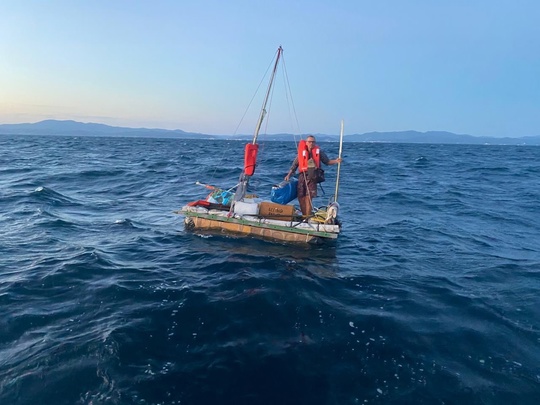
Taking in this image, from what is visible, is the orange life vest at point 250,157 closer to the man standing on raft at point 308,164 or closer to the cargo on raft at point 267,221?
the cargo on raft at point 267,221

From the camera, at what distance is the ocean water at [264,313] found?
18.5 feet

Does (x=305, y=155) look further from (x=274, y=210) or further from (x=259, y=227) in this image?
(x=259, y=227)

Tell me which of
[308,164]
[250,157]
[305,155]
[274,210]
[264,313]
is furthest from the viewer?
[250,157]

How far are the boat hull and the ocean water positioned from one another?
44 cm

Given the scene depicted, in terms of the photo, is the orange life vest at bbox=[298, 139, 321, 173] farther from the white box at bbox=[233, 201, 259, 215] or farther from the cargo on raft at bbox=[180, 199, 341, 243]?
the white box at bbox=[233, 201, 259, 215]

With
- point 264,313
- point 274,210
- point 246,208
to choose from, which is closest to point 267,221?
point 274,210

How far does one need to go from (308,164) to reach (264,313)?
21.3 ft

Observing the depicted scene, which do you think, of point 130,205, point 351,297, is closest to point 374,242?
point 351,297

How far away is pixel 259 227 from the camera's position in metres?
12.8

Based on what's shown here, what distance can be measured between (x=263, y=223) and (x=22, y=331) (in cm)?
741

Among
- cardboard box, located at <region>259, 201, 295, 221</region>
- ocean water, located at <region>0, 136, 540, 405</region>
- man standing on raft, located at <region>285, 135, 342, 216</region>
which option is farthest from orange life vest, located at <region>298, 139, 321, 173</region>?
ocean water, located at <region>0, 136, 540, 405</region>

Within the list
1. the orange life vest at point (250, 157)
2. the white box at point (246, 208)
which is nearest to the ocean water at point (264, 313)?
the white box at point (246, 208)

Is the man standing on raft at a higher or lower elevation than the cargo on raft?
higher

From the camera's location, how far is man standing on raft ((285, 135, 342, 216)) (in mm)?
12844
